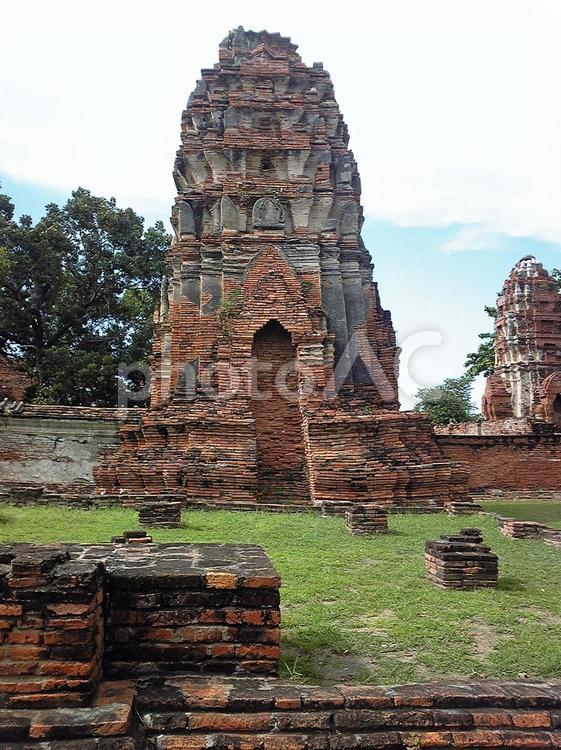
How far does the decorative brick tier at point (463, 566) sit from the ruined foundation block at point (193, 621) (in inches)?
113

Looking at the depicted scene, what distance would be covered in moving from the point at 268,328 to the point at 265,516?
5.51 metres

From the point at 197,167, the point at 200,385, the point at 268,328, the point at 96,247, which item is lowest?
the point at 200,385

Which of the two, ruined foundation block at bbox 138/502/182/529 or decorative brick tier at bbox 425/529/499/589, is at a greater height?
ruined foundation block at bbox 138/502/182/529

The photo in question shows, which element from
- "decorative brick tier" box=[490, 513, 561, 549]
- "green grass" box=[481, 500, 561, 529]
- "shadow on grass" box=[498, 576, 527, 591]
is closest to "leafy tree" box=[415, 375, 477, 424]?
"green grass" box=[481, 500, 561, 529]

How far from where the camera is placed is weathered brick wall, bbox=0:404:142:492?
17266 millimetres

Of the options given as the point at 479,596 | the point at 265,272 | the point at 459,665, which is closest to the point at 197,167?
the point at 265,272

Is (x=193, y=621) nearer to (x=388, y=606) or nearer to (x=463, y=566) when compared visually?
(x=388, y=606)

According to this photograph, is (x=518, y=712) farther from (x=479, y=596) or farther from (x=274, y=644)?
(x=479, y=596)

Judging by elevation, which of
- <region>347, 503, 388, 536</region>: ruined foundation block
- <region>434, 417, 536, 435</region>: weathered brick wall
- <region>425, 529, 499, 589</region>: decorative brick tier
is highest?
<region>434, 417, 536, 435</region>: weathered brick wall

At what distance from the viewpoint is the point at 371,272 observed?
1839 cm

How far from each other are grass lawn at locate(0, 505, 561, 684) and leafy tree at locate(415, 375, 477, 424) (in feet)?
96.6

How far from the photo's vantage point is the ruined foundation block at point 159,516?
898 centimetres

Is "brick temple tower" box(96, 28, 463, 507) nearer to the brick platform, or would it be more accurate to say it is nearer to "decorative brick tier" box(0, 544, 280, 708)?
the brick platform

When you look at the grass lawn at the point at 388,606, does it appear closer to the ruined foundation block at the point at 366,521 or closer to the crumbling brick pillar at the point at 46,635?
the ruined foundation block at the point at 366,521
